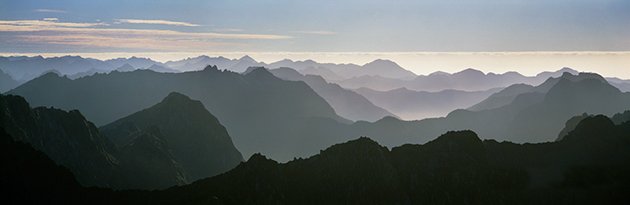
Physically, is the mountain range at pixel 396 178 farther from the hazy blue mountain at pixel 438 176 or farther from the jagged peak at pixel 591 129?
the jagged peak at pixel 591 129

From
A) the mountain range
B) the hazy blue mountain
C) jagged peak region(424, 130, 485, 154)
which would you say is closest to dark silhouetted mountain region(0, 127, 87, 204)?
the mountain range

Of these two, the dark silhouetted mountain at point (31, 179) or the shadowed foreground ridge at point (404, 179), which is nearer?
the dark silhouetted mountain at point (31, 179)

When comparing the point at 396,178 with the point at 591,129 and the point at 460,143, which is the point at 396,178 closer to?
the point at 460,143

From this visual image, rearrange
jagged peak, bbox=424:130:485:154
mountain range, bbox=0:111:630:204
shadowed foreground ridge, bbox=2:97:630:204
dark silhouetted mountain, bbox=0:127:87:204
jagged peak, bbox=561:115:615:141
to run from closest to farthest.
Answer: dark silhouetted mountain, bbox=0:127:87:204
mountain range, bbox=0:111:630:204
shadowed foreground ridge, bbox=2:97:630:204
jagged peak, bbox=424:130:485:154
jagged peak, bbox=561:115:615:141

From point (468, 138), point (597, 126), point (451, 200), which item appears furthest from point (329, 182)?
point (597, 126)

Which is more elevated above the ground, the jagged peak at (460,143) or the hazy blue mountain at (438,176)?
the jagged peak at (460,143)

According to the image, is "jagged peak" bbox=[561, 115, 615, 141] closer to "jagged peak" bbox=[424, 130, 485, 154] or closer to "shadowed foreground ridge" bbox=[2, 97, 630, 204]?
"shadowed foreground ridge" bbox=[2, 97, 630, 204]

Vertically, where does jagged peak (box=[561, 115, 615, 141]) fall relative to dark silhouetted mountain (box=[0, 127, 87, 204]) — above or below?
above

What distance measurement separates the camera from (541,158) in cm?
17600

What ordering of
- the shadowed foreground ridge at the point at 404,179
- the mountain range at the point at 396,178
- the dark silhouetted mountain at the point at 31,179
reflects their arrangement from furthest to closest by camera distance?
the shadowed foreground ridge at the point at 404,179
the mountain range at the point at 396,178
the dark silhouetted mountain at the point at 31,179

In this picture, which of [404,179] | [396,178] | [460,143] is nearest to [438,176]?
[404,179]

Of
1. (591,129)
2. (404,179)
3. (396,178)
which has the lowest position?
(404,179)

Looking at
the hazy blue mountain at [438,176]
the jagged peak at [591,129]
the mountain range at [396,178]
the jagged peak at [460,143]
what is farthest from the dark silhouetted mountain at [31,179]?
the jagged peak at [591,129]

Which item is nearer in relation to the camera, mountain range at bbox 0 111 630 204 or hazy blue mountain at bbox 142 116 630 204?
mountain range at bbox 0 111 630 204
